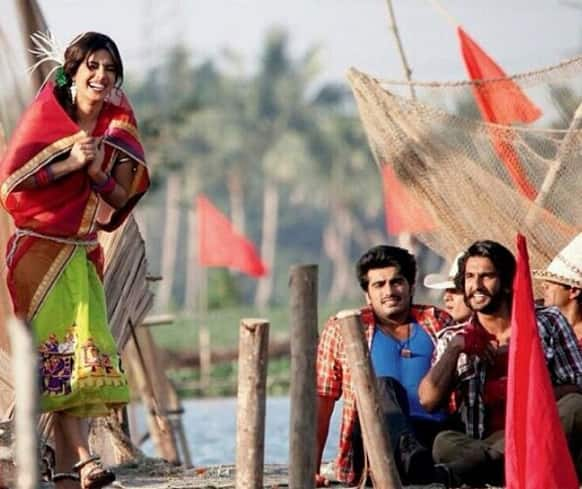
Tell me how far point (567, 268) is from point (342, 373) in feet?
3.16

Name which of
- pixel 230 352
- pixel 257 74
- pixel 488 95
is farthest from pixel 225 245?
pixel 257 74

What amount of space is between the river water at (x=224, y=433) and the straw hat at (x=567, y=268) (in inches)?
103

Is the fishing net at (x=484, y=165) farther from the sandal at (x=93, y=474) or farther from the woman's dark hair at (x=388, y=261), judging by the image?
the sandal at (x=93, y=474)

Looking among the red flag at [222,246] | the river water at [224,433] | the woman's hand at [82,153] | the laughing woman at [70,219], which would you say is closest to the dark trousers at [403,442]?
the laughing woman at [70,219]

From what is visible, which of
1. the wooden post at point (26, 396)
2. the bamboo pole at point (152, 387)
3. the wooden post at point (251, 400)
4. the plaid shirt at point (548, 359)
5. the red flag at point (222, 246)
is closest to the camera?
the wooden post at point (26, 396)

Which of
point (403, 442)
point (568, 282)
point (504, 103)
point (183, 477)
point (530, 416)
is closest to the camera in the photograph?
point (530, 416)

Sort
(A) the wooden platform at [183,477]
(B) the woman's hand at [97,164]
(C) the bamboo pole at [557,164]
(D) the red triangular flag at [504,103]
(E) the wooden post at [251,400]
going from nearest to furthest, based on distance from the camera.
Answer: (E) the wooden post at [251,400]
(B) the woman's hand at [97,164]
(A) the wooden platform at [183,477]
(C) the bamboo pole at [557,164]
(D) the red triangular flag at [504,103]

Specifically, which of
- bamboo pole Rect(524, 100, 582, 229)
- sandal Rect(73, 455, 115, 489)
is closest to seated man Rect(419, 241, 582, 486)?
bamboo pole Rect(524, 100, 582, 229)

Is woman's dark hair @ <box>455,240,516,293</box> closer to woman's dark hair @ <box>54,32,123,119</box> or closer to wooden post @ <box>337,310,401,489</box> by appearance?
wooden post @ <box>337,310,401,489</box>

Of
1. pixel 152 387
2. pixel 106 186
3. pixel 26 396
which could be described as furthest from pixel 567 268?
pixel 152 387

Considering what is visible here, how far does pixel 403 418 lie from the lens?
647 cm

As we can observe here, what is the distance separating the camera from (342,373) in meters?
6.68

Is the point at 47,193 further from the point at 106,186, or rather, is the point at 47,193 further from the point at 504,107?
the point at 504,107

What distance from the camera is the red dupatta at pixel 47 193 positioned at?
5734mm
